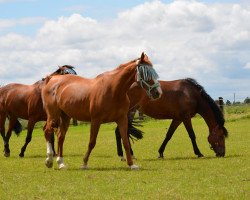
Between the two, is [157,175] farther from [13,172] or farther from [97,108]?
[13,172]

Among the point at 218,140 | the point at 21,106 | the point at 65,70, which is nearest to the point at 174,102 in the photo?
the point at 218,140

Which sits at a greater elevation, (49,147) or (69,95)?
(69,95)

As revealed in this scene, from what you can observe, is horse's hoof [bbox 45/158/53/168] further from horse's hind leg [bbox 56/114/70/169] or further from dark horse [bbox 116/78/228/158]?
dark horse [bbox 116/78/228/158]

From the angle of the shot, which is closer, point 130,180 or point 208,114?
point 130,180

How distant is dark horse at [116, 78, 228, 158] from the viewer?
49.8ft

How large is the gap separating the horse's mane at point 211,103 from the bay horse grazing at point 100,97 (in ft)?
13.8

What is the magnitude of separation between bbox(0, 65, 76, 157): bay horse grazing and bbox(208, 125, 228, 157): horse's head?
5615mm

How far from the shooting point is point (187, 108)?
15.8 metres

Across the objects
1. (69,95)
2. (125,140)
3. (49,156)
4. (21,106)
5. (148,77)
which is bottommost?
(49,156)

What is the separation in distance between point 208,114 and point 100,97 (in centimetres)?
477

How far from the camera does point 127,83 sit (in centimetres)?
1186

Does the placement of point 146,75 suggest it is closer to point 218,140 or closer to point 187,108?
point 218,140

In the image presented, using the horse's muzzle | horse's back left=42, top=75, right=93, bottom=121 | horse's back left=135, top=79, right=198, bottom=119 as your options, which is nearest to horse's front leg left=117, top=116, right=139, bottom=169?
horse's back left=42, top=75, right=93, bottom=121

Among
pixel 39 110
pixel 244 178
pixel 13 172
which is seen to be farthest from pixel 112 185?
pixel 39 110
